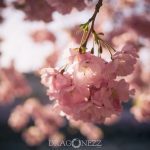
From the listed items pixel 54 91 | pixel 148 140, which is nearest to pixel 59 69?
pixel 54 91

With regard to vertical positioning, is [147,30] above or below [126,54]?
above

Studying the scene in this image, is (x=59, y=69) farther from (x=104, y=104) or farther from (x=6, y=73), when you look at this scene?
(x=6, y=73)

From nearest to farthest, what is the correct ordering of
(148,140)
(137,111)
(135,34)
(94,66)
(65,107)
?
(94,66) → (65,107) → (137,111) → (135,34) → (148,140)

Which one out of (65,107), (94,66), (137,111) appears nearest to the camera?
(94,66)

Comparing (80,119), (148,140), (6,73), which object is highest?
(148,140)

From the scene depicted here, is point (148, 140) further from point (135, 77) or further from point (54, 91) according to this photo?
point (54, 91)

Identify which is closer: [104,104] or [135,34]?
[104,104]
